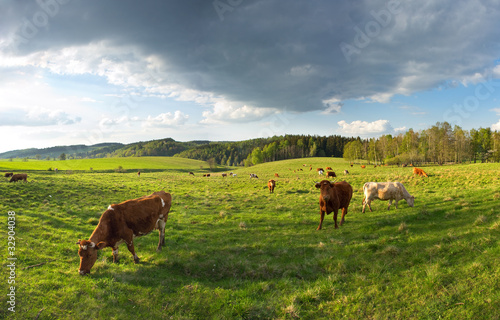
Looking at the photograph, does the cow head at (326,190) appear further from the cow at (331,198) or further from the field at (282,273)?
the field at (282,273)

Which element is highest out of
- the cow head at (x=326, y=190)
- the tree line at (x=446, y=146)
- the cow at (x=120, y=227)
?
the tree line at (x=446, y=146)

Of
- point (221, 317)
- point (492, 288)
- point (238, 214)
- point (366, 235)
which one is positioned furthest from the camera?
point (238, 214)

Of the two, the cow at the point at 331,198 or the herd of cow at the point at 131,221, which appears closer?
the herd of cow at the point at 131,221

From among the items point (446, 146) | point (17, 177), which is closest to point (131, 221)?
point (17, 177)

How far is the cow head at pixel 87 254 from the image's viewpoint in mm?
6448

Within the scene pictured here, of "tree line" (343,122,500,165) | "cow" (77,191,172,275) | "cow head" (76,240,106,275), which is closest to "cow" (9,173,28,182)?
"cow" (77,191,172,275)

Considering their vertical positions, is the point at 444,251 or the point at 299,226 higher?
the point at 444,251

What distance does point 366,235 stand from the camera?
8.63 m

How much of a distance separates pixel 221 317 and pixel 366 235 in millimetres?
6469

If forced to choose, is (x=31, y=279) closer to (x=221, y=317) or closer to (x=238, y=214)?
(x=221, y=317)

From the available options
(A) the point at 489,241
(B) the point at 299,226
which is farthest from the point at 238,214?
(A) the point at 489,241

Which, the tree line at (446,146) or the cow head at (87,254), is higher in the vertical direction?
the tree line at (446,146)

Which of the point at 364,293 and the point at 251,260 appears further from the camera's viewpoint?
the point at 251,260

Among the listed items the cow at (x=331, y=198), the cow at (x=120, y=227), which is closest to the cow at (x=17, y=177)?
the cow at (x=120, y=227)
